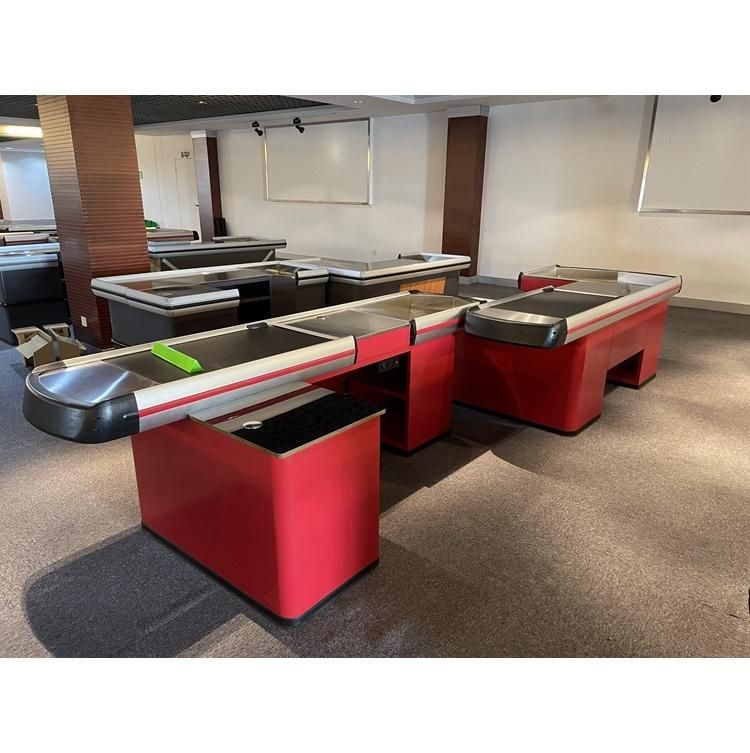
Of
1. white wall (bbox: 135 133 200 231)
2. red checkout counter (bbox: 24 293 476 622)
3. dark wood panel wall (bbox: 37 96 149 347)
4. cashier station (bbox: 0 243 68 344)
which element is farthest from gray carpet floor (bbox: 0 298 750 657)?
white wall (bbox: 135 133 200 231)

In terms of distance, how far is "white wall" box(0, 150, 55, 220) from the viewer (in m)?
14.2

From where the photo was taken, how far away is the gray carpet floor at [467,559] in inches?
73.3

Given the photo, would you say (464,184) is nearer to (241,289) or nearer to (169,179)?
(241,289)

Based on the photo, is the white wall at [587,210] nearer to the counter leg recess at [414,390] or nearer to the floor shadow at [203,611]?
the counter leg recess at [414,390]

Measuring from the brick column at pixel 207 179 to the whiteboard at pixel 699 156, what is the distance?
8270 mm

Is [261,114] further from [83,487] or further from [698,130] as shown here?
[83,487]

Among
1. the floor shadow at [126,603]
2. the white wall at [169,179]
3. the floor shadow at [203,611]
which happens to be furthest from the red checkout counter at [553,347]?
the white wall at [169,179]

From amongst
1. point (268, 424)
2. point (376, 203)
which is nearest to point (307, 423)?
point (268, 424)

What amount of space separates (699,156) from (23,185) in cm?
1521

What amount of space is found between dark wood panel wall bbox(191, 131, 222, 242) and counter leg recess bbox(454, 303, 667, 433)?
9.24 meters

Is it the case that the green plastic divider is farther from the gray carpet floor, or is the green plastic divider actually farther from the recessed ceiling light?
the recessed ceiling light

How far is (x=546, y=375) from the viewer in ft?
11.0

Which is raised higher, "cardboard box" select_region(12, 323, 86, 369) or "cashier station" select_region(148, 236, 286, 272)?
"cashier station" select_region(148, 236, 286, 272)

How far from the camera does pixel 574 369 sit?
322 cm
